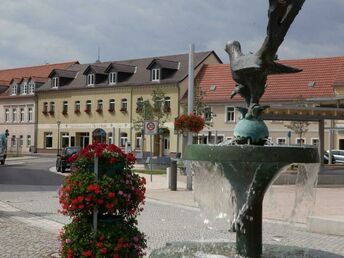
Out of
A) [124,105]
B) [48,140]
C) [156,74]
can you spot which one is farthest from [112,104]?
[48,140]

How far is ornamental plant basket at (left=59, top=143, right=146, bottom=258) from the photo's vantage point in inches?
272

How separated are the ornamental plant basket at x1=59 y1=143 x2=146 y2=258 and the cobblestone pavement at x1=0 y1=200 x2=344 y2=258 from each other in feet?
7.52

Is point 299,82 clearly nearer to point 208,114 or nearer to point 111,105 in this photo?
point 208,114

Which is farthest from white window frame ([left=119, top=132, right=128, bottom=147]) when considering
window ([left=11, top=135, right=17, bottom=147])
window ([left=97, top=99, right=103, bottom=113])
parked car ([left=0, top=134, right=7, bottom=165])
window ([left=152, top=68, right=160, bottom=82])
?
window ([left=11, top=135, right=17, bottom=147])

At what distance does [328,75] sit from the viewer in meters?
51.8

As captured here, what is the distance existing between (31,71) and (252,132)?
75582mm

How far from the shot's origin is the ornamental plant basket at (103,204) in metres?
6.90

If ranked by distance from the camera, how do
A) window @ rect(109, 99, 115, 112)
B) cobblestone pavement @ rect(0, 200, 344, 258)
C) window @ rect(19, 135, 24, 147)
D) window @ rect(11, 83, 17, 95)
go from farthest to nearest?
window @ rect(11, 83, 17, 95) < window @ rect(19, 135, 24, 147) < window @ rect(109, 99, 115, 112) < cobblestone pavement @ rect(0, 200, 344, 258)

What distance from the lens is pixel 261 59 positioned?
7348 millimetres

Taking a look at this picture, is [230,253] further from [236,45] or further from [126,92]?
[126,92]

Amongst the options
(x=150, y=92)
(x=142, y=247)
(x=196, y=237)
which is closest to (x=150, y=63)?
(x=150, y=92)

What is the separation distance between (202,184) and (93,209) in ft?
4.63

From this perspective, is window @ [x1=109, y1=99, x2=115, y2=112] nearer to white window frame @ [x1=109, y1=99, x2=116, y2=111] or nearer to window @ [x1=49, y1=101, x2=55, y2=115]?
white window frame @ [x1=109, y1=99, x2=116, y2=111]

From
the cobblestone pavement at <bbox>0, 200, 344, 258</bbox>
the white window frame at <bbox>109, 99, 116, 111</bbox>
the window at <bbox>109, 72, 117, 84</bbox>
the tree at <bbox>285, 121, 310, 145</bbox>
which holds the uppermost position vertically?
the window at <bbox>109, 72, 117, 84</bbox>
